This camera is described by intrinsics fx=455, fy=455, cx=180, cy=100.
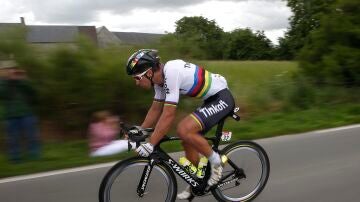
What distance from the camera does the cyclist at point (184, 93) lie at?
443 centimetres

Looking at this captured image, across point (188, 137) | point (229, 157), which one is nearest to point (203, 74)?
point (188, 137)

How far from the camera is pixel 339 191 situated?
5633 mm

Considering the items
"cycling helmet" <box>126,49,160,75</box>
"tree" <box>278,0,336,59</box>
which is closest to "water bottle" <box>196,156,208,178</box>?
"cycling helmet" <box>126,49,160,75</box>

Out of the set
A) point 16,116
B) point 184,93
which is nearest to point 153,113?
point 184,93

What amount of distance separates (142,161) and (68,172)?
265cm

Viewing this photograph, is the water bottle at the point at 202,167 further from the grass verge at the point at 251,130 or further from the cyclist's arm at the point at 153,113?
the grass verge at the point at 251,130

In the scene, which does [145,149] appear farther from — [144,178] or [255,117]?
[255,117]

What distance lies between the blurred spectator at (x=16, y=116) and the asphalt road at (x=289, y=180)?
1.17m

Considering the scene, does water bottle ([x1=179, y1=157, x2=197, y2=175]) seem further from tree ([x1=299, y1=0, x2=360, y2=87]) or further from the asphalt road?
tree ([x1=299, y1=0, x2=360, y2=87])

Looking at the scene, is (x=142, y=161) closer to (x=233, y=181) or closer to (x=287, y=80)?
(x=233, y=181)

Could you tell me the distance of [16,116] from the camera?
767 cm

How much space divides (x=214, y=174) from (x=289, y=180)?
169 centimetres

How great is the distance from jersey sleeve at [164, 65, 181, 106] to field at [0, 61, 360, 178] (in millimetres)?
3288

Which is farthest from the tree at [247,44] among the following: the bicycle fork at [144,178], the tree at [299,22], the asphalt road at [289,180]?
the bicycle fork at [144,178]
